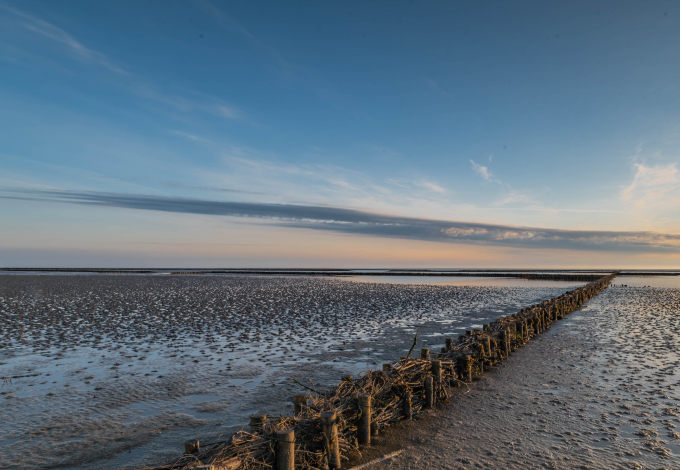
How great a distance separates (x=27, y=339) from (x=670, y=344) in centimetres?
3026

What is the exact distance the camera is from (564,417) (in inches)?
354

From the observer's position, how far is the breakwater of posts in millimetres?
5926

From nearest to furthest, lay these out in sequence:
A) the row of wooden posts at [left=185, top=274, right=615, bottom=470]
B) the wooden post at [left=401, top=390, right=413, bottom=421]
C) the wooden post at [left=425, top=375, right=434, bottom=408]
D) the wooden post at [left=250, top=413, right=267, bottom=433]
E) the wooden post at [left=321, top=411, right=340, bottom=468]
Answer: the row of wooden posts at [left=185, top=274, right=615, bottom=470], the wooden post at [left=250, top=413, right=267, bottom=433], the wooden post at [left=321, top=411, right=340, bottom=468], the wooden post at [left=401, top=390, right=413, bottom=421], the wooden post at [left=425, top=375, right=434, bottom=408]

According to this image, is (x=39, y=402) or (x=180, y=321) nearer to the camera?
(x=39, y=402)

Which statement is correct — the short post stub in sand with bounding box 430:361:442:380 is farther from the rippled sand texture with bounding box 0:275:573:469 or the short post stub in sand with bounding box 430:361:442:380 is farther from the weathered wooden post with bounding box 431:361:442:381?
the rippled sand texture with bounding box 0:275:573:469

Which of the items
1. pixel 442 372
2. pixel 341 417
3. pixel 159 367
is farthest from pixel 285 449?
pixel 159 367

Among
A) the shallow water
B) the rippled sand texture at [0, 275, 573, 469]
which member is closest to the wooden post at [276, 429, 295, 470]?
the rippled sand texture at [0, 275, 573, 469]

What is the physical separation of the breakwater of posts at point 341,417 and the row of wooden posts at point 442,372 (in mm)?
16

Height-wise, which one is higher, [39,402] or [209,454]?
[209,454]

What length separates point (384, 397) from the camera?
909cm

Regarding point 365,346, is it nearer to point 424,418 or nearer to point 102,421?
point 424,418

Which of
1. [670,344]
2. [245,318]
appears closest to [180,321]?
[245,318]

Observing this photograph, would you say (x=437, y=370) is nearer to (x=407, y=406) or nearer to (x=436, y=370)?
(x=436, y=370)

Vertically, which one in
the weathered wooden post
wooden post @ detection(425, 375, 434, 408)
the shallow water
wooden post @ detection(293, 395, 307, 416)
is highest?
wooden post @ detection(293, 395, 307, 416)
